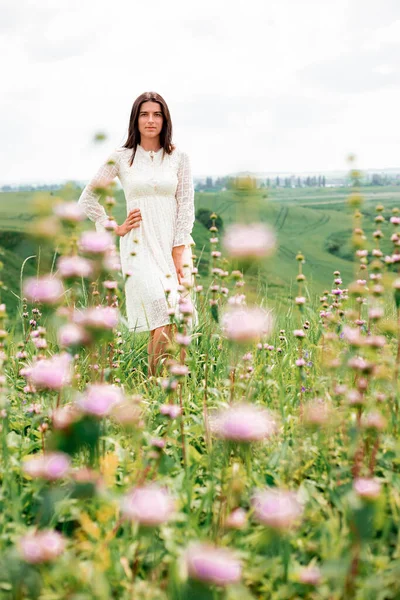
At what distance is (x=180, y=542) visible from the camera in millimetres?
1570

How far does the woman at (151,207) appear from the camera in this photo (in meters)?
3.84

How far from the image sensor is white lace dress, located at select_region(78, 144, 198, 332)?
3875 millimetres

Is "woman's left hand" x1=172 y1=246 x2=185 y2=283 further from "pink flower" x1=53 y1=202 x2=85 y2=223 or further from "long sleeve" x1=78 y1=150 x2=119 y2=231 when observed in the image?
"pink flower" x1=53 y1=202 x2=85 y2=223

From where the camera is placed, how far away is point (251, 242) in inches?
57.4

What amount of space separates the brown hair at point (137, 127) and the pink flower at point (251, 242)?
271cm

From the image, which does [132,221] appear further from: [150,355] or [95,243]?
[95,243]

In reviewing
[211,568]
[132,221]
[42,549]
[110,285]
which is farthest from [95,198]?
[211,568]

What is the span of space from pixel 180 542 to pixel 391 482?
0.70 m

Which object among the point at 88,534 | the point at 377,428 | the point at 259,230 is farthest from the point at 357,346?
the point at 88,534

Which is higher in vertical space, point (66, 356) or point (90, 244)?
point (90, 244)

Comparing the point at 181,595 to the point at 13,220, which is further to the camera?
the point at 13,220

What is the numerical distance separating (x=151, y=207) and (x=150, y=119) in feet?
1.90

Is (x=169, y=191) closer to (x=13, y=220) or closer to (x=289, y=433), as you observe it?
(x=289, y=433)

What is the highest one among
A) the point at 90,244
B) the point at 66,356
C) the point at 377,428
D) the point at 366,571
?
the point at 90,244
